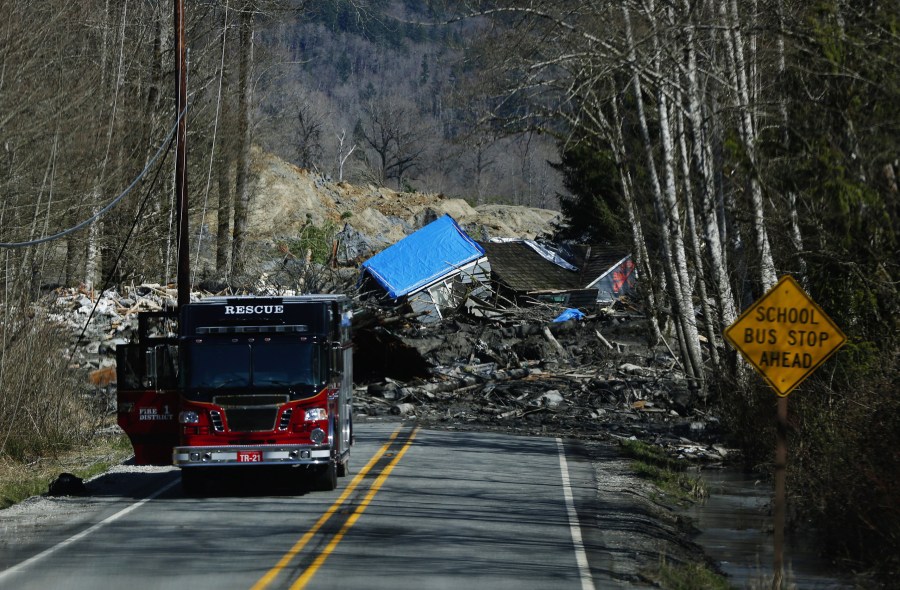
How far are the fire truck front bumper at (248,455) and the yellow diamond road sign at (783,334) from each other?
769cm

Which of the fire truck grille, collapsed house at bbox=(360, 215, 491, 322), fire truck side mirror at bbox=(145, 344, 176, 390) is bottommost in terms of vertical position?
the fire truck grille

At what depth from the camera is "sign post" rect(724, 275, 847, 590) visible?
12.2 meters

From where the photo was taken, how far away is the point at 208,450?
1778 centimetres

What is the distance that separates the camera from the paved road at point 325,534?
12.1 metres

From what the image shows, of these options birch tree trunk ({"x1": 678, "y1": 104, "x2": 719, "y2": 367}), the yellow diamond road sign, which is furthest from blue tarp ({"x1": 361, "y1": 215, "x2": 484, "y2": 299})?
the yellow diamond road sign

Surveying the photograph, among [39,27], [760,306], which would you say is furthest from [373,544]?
[39,27]

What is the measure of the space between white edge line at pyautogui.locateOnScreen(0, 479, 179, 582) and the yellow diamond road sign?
7686 millimetres

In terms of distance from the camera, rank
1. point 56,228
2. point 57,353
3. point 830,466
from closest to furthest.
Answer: point 830,466
point 57,353
point 56,228

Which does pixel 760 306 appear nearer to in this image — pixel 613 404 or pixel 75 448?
pixel 75 448

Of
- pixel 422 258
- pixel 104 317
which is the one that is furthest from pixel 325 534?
pixel 422 258

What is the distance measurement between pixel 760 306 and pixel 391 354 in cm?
2729

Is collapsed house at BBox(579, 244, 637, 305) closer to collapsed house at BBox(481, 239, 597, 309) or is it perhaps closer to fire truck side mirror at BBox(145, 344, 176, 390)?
collapsed house at BBox(481, 239, 597, 309)

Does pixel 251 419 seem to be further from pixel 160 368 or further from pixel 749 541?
pixel 749 541

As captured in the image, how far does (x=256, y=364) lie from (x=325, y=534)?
4182mm
